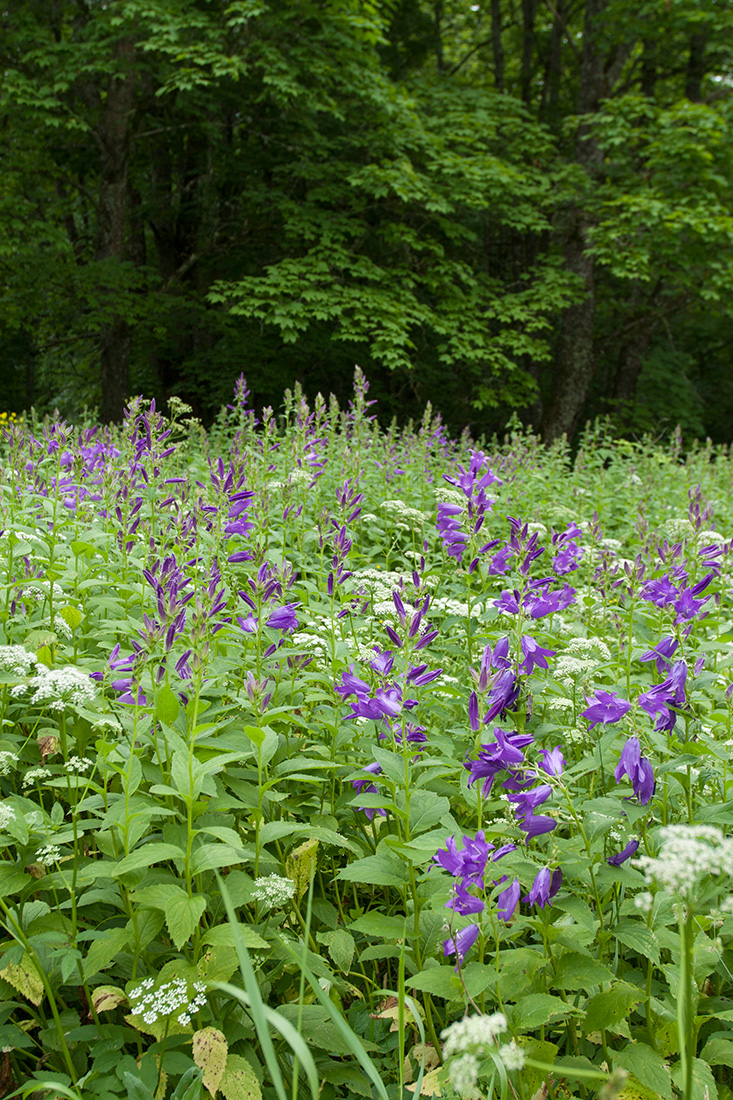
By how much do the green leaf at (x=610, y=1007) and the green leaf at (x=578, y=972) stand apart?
0.12 ft

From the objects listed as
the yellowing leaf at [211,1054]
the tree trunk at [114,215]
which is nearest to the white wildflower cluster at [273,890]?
the yellowing leaf at [211,1054]

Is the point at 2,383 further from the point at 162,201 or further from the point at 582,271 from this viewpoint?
the point at 582,271

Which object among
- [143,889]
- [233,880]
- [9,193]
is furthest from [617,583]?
[9,193]

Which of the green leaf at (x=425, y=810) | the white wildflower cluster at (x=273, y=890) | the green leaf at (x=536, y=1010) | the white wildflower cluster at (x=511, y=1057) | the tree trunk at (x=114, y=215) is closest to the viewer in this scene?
the white wildflower cluster at (x=511, y=1057)

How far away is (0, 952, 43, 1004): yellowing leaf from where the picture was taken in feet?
5.25

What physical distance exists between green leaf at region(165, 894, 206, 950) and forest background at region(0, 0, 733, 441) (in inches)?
418

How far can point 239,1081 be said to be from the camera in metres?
1.44

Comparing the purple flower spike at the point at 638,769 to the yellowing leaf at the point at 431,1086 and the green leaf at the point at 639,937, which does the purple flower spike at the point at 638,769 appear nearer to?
the green leaf at the point at 639,937

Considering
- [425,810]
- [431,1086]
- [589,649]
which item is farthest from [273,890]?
[589,649]

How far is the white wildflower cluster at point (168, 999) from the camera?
1.42 m

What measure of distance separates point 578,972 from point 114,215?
14.4 metres

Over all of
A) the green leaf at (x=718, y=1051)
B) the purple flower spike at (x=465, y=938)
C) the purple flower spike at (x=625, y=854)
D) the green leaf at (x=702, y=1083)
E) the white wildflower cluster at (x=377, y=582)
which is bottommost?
the green leaf at (x=718, y=1051)

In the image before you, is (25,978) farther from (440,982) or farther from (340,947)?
(440,982)

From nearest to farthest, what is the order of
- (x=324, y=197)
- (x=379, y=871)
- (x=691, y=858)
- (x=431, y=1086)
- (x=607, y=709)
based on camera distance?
(x=691, y=858)
(x=431, y=1086)
(x=379, y=871)
(x=607, y=709)
(x=324, y=197)
